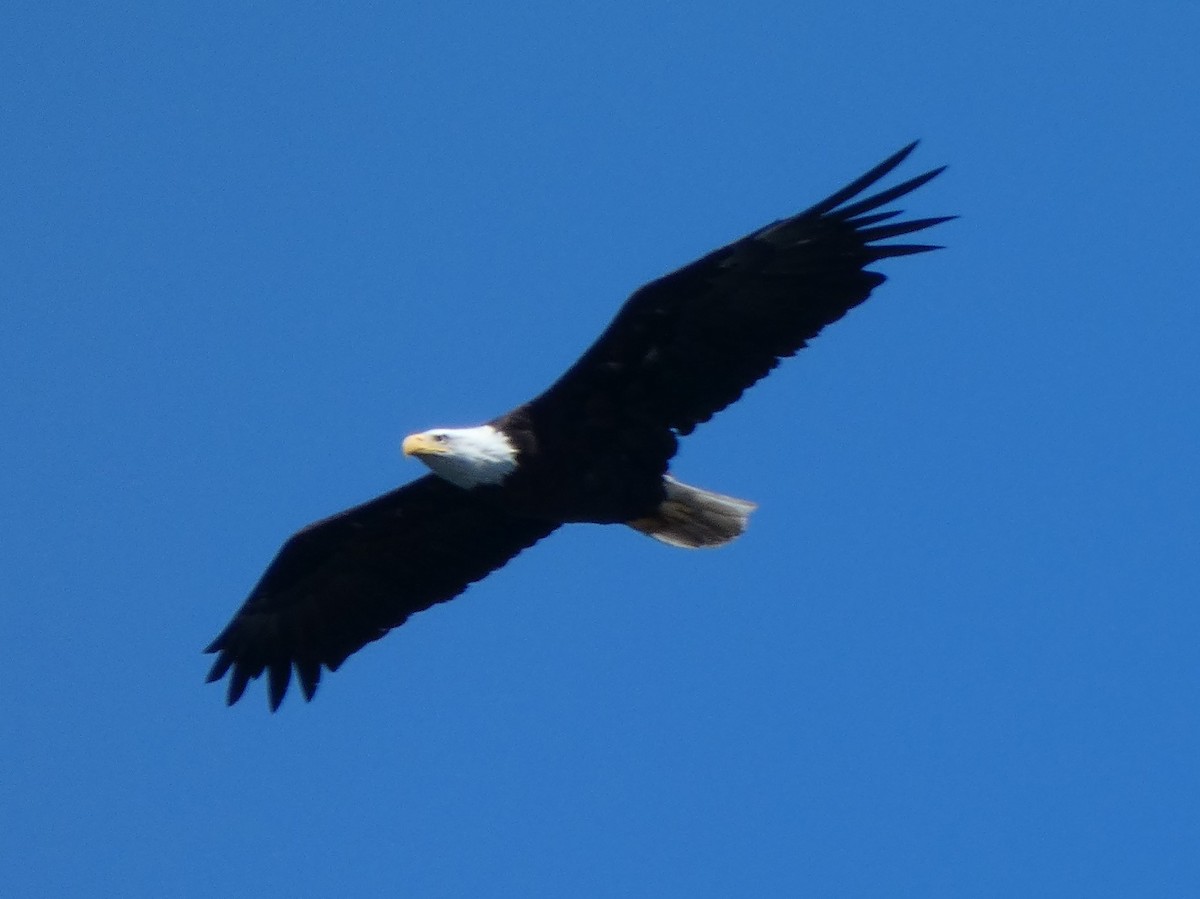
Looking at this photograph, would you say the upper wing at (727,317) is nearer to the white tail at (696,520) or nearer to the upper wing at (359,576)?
the white tail at (696,520)

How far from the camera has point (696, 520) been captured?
10555mm

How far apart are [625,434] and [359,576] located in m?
1.92

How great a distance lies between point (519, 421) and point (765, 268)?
4.40 ft

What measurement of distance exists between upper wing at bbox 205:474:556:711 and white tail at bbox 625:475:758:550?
566 mm

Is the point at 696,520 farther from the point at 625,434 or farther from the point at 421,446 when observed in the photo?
the point at 421,446

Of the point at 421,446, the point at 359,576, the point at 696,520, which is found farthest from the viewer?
the point at 359,576

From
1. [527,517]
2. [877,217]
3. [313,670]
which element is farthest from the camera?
[313,670]

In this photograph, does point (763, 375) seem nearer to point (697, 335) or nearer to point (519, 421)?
point (697, 335)

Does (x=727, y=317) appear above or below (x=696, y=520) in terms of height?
above

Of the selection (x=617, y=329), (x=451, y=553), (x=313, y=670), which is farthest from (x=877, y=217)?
(x=313, y=670)

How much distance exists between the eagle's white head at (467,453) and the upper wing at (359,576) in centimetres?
55

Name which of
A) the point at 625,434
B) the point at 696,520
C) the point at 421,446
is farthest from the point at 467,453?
the point at 696,520

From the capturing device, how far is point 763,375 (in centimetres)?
968

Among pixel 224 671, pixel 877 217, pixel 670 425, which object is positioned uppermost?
pixel 877 217
